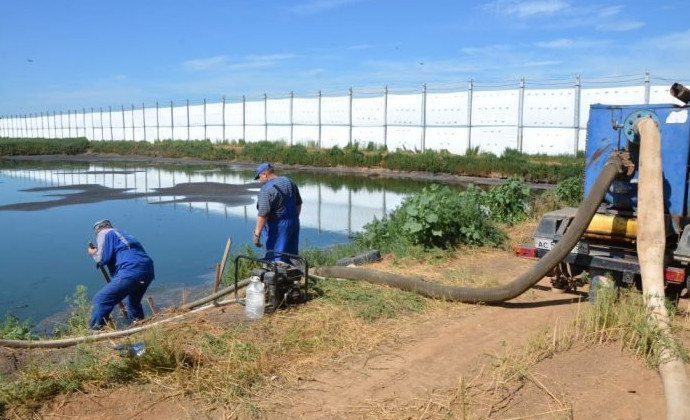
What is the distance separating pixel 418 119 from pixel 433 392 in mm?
33249

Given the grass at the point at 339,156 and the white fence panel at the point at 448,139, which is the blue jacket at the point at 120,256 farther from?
the white fence panel at the point at 448,139

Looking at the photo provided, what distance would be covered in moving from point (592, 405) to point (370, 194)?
20.8 m

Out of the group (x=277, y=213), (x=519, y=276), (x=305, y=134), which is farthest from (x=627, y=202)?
(x=305, y=134)

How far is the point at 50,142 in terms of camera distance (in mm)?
59031

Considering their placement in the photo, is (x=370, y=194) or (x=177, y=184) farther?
(x=177, y=184)

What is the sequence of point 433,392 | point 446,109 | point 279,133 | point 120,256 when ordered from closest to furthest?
1. point 433,392
2. point 120,256
3. point 446,109
4. point 279,133

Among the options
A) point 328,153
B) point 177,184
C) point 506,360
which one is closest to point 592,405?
point 506,360

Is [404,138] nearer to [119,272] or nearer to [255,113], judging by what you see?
[255,113]

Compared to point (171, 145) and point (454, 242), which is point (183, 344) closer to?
point (454, 242)

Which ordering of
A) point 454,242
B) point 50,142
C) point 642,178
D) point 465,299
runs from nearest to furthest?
1. point 642,178
2. point 465,299
3. point 454,242
4. point 50,142

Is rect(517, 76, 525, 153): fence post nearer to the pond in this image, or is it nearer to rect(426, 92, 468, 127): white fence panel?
rect(426, 92, 468, 127): white fence panel

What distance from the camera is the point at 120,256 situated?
730 cm

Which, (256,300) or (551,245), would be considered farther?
(551,245)

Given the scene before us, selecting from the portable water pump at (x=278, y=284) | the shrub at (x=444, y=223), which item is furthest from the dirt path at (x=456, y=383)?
the shrub at (x=444, y=223)
